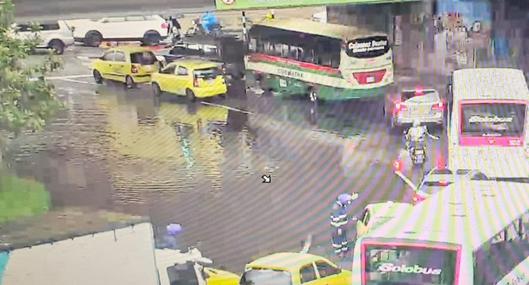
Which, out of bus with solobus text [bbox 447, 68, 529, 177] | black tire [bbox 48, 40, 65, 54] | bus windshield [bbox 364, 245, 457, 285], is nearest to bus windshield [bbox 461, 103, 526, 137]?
bus with solobus text [bbox 447, 68, 529, 177]

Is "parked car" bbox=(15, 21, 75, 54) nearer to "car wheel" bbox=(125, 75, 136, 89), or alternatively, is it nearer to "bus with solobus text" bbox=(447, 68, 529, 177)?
"car wheel" bbox=(125, 75, 136, 89)

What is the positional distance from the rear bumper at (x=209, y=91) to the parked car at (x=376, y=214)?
1.74 ft

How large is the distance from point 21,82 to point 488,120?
1314 millimetres

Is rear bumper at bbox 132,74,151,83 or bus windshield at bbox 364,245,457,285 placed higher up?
rear bumper at bbox 132,74,151,83

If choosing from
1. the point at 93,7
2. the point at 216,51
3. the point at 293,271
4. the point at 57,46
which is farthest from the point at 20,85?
the point at 293,271

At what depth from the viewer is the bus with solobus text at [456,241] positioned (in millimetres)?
2363

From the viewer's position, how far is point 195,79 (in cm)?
252

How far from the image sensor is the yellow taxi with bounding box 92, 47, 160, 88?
8.25 feet

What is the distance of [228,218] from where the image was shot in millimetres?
2477

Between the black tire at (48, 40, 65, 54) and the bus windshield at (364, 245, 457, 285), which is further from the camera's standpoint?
the black tire at (48, 40, 65, 54)

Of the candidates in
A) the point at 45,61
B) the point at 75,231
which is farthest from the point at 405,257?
the point at 45,61

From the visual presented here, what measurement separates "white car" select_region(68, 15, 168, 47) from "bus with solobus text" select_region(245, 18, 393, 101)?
0.89 ft

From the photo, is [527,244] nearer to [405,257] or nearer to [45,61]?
[405,257]

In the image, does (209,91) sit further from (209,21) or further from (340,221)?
(340,221)
